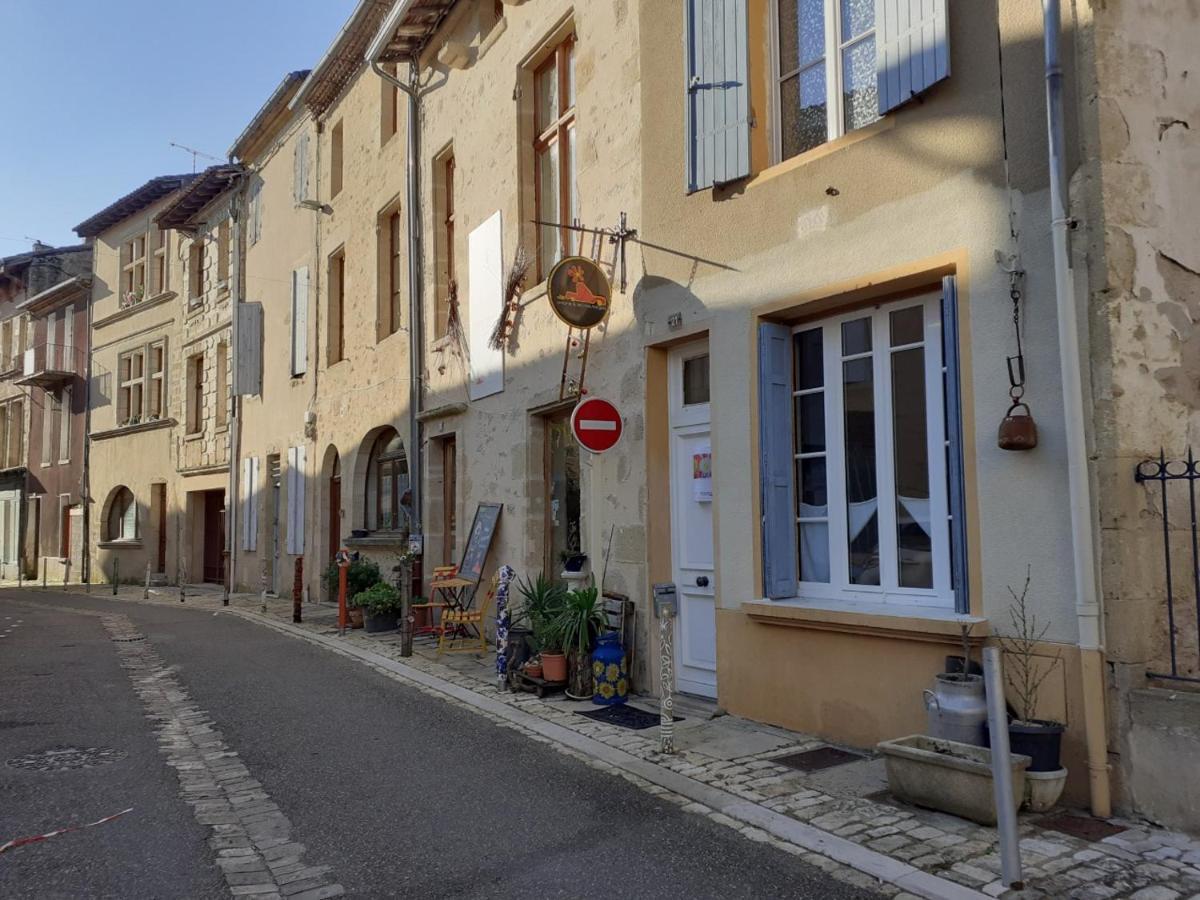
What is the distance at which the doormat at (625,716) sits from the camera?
6.63m

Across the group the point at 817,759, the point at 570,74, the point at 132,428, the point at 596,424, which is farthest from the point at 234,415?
the point at 817,759

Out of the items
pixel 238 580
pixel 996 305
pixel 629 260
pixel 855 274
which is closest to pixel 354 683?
pixel 629 260

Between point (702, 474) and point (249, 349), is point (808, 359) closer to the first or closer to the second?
point (702, 474)

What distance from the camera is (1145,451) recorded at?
4.65 meters

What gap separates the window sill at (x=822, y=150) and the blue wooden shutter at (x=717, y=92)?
131mm

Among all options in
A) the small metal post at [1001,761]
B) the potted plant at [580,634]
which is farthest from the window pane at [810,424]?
the small metal post at [1001,761]

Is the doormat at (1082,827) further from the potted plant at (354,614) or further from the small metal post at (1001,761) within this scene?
the potted plant at (354,614)

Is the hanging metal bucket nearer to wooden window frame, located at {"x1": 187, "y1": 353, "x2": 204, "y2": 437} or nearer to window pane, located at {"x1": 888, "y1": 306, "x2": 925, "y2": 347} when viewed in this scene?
window pane, located at {"x1": 888, "y1": 306, "x2": 925, "y2": 347}

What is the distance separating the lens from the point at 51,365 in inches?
1083

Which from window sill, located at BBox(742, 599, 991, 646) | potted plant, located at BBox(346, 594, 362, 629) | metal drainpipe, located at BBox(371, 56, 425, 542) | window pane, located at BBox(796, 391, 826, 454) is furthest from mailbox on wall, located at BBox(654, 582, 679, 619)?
potted plant, located at BBox(346, 594, 362, 629)

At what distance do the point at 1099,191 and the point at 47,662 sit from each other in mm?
10152

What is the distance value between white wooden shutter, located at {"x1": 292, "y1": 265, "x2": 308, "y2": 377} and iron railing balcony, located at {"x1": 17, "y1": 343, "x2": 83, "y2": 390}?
1240 centimetres

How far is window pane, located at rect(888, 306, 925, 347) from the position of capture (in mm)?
5797

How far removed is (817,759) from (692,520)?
7.77 feet
